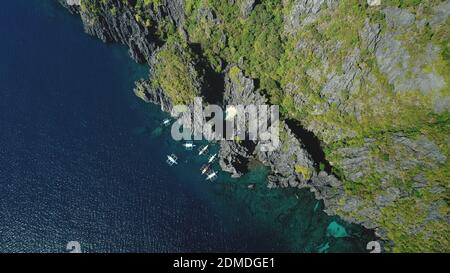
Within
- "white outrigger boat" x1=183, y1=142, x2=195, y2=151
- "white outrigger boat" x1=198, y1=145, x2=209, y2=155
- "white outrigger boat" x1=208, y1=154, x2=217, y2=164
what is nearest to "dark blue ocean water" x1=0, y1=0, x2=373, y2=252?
"white outrigger boat" x1=183, y1=142, x2=195, y2=151

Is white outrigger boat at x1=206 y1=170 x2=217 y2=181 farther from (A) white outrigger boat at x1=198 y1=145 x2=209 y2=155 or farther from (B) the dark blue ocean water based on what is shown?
(A) white outrigger boat at x1=198 y1=145 x2=209 y2=155

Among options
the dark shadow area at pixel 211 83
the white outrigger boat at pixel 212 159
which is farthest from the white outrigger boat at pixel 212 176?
the dark shadow area at pixel 211 83

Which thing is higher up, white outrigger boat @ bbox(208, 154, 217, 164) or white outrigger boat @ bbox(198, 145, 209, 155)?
white outrigger boat @ bbox(198, 145, 209, 155)

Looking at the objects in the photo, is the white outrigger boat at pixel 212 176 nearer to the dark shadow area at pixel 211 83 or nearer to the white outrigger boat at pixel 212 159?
the white outrigger boat at pixel 212 159

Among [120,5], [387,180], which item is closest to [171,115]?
[120,5]

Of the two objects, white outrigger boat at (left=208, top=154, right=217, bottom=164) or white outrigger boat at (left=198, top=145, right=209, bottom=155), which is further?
white outrigger boat at (left=198, top=145, right=209, bottom=155)

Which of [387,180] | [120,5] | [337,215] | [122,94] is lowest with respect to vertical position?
[337,215]

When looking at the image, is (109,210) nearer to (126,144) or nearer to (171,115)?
(126,144)
